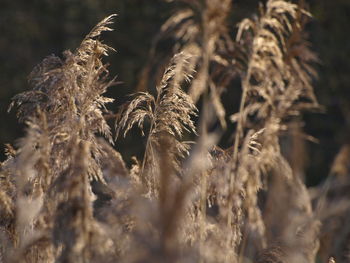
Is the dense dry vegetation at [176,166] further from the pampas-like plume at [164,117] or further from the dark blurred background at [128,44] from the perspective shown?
the dark blurred background at [128,44]

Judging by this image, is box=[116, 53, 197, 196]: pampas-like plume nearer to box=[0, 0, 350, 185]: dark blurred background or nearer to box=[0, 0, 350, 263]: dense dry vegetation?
box=[0, 0, 350, 263]: dense dry vegetation

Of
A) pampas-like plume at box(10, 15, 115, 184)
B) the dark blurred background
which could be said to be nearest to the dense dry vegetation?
pampas-like plume at box(10, 15, 115, 184)

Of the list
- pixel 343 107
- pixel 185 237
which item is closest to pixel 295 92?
pixel 185 237

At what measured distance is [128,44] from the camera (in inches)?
400

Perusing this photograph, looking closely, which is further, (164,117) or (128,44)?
(128,44)

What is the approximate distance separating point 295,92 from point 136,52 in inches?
290

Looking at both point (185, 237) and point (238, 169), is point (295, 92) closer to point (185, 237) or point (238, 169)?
point (238, 169)

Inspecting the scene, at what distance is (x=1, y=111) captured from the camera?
9.63 metres

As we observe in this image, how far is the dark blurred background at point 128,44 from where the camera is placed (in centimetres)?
988

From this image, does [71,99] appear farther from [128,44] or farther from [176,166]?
[128,44]

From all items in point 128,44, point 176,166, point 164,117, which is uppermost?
point 128,44

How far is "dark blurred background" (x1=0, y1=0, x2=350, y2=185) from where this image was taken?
988 centimetres

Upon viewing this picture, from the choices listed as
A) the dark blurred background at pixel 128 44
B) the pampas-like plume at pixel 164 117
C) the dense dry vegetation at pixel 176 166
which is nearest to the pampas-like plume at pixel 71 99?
the dense dry vegetation at pixel 176 166

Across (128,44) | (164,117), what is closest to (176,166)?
(164,117)
